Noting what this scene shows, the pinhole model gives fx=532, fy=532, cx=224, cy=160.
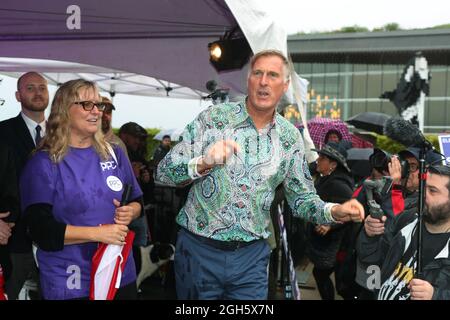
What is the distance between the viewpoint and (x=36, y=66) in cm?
820

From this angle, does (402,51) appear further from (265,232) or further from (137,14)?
(265,232)

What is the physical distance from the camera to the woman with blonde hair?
2.58 metres

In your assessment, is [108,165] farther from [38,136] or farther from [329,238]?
[329,238]

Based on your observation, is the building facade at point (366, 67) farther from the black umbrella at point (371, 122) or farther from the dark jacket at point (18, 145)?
the dark jacket at point (18, 145)

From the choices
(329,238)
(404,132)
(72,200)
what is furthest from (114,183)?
(329,238)

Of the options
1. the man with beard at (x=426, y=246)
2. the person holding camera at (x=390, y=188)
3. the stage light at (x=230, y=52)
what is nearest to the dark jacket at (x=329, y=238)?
the person holding camera at (x=390, y=188)

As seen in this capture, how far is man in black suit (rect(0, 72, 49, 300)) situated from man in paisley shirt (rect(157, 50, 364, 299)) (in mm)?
1243

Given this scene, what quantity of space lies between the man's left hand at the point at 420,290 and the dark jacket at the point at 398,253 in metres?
0.09

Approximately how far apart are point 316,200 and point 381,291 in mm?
623

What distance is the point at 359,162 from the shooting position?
727cm

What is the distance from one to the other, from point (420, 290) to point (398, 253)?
1.47 ft

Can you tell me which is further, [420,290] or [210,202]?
[210,202]

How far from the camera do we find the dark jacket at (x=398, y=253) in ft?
8.62
